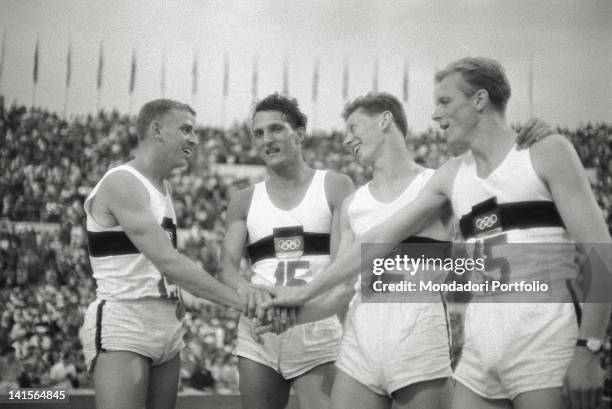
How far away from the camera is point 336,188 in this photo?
9.04ft

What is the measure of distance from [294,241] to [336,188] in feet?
0.97

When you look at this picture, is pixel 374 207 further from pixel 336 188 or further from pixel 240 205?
pixel 240 205

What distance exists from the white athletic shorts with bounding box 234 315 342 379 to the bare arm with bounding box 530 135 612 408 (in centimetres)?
123

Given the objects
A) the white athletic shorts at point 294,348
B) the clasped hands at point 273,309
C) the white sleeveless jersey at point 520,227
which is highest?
the white sleeveless jersey at point 520,227

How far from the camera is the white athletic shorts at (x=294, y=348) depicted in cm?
256

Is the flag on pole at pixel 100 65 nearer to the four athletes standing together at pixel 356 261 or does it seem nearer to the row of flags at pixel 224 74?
the row of flags at pixel 224 74

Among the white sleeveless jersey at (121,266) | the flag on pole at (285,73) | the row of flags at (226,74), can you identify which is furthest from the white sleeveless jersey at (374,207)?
the flag on pole at (285,73)

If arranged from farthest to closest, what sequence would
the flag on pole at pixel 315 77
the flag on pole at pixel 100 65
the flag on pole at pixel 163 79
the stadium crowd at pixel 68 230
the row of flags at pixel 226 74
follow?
the flag on pole at pixel 163 79 → the flag on pole at pixel 315 77 → the flag on pole at pixel 100 65 → the row of flags at pixel 226 74 → the stadium crowd at pixel 68 230

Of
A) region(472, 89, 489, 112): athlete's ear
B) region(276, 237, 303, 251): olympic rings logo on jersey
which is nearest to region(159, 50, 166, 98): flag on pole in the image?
region(276, 237, 303, 251): olympic rings logo on jersey

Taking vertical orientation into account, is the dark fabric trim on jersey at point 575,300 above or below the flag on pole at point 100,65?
below

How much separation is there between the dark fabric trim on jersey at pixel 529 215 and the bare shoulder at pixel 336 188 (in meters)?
1.07

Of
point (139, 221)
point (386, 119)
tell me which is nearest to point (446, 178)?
point (386, 119)

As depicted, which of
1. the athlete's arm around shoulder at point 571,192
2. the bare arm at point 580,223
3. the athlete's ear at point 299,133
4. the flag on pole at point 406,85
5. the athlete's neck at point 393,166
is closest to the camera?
the bare arm at point 580,223

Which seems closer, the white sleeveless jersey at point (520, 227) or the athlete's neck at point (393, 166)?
the white sleeveless jersey at point (520, 227)
